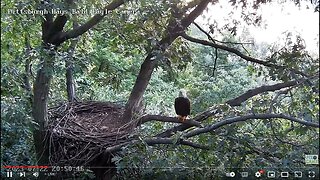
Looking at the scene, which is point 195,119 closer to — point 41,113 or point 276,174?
point 276,174

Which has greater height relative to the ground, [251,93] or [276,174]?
[251,93]

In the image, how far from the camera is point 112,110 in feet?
7.64

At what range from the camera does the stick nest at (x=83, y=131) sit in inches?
74.9

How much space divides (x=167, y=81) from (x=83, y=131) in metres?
0.49

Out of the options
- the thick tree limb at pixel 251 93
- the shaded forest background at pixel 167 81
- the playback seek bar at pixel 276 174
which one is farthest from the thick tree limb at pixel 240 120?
the thick tree limb at pixel 251 93

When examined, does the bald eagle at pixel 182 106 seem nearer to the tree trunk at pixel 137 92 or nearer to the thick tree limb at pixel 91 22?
the tree trunk at pixel 137 92

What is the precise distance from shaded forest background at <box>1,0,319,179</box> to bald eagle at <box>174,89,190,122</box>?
82 millimetres

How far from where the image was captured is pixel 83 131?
80.4 inches

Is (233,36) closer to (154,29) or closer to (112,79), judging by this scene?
(154,29)

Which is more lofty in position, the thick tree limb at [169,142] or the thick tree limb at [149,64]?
the thick tree limb at [149,64]

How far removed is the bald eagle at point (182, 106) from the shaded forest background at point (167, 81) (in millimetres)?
82

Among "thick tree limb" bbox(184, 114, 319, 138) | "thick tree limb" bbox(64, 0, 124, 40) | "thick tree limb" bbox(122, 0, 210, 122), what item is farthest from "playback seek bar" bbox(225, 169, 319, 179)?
"thick tree limb" bbox(64, 0, 124, 40)
